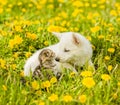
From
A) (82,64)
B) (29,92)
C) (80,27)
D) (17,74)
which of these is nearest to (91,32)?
(80,27)

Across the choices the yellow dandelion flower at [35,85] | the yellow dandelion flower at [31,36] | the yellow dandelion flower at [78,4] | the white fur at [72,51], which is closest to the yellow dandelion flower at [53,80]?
the yellow dandelion flower at [35,85]

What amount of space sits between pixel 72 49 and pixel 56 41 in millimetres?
1027

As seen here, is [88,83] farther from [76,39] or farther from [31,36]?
[31,36]

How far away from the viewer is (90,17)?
7.59 meters

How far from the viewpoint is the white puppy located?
5129mm

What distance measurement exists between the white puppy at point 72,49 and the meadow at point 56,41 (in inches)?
6.8

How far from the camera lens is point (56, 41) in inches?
243

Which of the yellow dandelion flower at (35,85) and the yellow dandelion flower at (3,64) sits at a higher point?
the yellow dandelion flower at (3,64)

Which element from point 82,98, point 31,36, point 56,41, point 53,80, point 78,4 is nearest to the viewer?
point 82,98

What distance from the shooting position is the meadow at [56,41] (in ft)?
14.5

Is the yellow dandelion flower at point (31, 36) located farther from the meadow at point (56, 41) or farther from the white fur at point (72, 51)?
the white fur at point (72, 51)

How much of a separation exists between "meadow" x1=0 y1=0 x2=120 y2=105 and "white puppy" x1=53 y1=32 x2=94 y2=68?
172mm

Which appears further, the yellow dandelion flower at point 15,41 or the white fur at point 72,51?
the yellow dandelion flower at point 15,41

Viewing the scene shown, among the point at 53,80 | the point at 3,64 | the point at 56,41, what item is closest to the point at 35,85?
the point at 53,80
